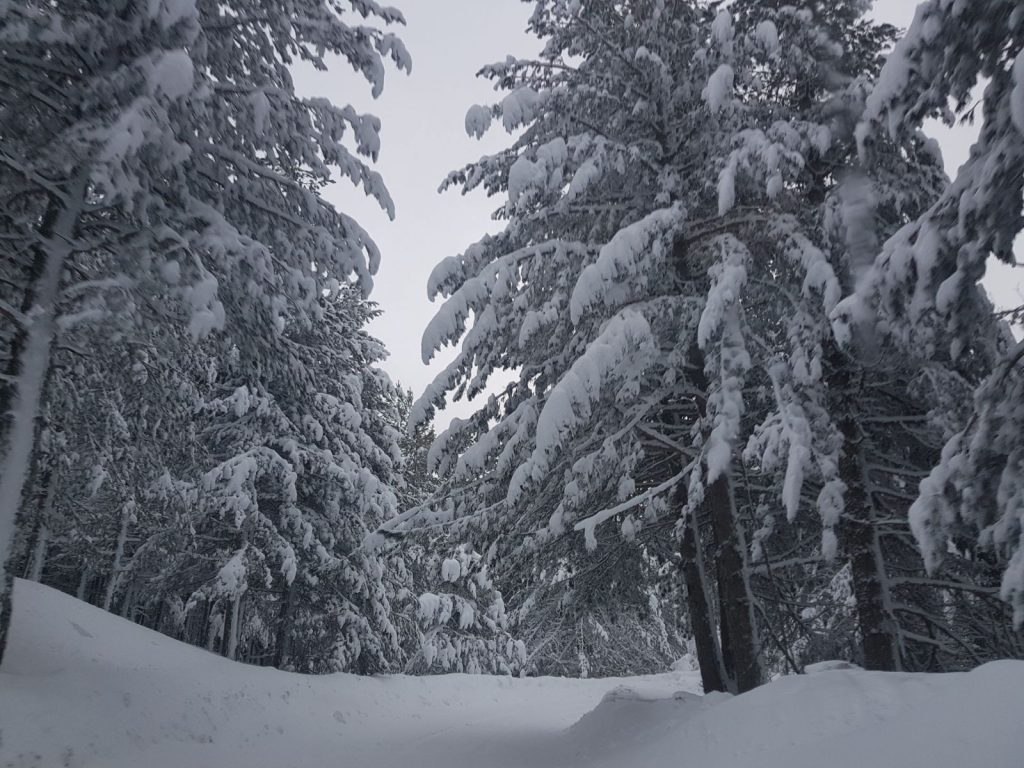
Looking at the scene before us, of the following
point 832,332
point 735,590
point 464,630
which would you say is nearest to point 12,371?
point 735,590

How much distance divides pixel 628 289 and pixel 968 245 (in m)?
4.01

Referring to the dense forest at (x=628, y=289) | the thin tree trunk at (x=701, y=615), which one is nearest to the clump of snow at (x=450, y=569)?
the dense forest at (x=628, y=289)

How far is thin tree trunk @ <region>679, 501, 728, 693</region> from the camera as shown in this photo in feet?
27.8

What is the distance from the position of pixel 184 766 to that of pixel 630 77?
10270 millimetres

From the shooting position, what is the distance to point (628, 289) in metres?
7.42

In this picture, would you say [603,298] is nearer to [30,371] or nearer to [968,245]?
[968,245]

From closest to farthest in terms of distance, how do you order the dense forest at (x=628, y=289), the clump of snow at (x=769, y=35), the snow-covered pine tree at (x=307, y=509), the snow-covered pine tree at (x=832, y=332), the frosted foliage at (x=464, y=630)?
the dense forest at (x=628, y=289), the snow-covered pine tree at (x=832, y=332), the clump of snow at (x=769, y=35), the snow-covered pine tree at (x=307, y=509), the frosted foliage at (x=464, y=630)

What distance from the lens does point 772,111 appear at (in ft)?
26.7

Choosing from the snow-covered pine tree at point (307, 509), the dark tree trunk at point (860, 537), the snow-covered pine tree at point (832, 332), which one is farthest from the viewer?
the snow-covered pine tree at point (307, 509)

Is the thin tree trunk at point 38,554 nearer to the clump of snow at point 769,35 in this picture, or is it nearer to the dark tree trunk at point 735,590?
the dark tree trunk at point 735,590

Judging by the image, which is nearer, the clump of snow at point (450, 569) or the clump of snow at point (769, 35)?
the clump of snow at point (769, 35)

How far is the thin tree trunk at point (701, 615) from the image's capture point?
8.46 m

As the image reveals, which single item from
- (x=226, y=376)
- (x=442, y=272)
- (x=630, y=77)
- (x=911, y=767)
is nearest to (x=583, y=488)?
(x=442, y=272)

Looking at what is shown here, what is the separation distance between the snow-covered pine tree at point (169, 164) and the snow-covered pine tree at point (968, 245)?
5.96 metres
